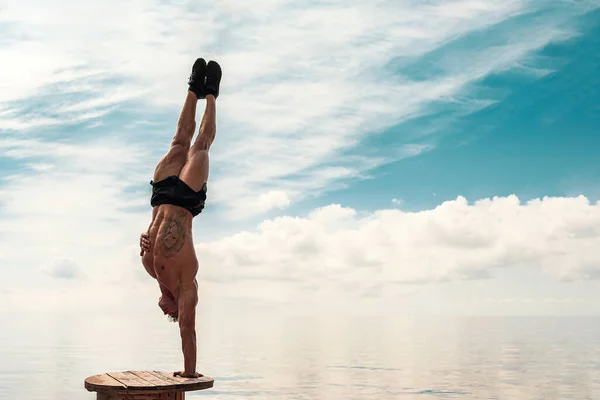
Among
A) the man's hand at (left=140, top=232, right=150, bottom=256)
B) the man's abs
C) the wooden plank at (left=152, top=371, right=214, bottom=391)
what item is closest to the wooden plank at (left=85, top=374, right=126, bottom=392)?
the wooden plank at (left=152, top=371, right=214, bottom=391)

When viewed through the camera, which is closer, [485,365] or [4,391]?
[4,391]

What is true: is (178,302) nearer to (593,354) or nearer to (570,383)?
(570,383)

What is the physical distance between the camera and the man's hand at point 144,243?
10.4 meters

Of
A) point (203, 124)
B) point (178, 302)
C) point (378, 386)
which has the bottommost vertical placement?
point (378, 386)

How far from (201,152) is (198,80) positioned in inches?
44.8

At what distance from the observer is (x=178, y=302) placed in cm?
1030

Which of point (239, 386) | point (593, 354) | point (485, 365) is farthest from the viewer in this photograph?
point (593, 354)

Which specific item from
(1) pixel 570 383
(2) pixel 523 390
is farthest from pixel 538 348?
(2) pixel 523 390

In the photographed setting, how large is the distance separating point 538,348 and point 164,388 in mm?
90283

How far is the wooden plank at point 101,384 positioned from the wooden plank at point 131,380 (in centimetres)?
9

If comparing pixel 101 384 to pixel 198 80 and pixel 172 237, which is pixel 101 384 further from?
pixel 198 80

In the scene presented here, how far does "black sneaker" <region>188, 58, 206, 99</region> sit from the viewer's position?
10.9 metres

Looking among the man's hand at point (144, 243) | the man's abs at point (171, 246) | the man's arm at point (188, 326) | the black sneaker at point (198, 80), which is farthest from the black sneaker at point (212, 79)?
the man's arm at point (188, 326)

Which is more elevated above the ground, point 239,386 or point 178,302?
point 178,302
